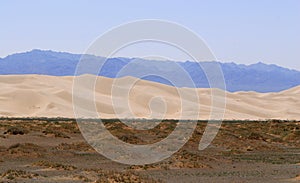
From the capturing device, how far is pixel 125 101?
5630 inches

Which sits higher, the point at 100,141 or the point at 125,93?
the point at 125,93

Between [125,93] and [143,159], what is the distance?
119397 millimetres

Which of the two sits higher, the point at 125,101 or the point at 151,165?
the point at 125,101

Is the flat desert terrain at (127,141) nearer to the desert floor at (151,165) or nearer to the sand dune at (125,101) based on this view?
the desert floor at (151,165)

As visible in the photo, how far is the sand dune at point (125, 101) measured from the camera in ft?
390

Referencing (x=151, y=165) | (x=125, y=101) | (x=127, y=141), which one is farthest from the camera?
(x=125, y=101)

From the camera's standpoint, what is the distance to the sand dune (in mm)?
118875

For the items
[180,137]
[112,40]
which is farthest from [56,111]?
[112,40]

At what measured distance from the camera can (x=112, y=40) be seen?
29.5 meters

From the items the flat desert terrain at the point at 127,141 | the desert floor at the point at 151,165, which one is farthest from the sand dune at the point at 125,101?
the desert floor at the point at 151,165

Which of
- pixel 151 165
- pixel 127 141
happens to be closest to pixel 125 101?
→ pixel 127 141

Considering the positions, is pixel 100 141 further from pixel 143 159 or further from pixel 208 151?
pixel 143 159

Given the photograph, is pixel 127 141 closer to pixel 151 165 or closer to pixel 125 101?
pixel 151 165

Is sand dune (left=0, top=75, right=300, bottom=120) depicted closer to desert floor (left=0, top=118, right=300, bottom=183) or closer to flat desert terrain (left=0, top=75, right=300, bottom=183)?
flat desert terrain (left=0, top=75, right=300, bottom=183)
